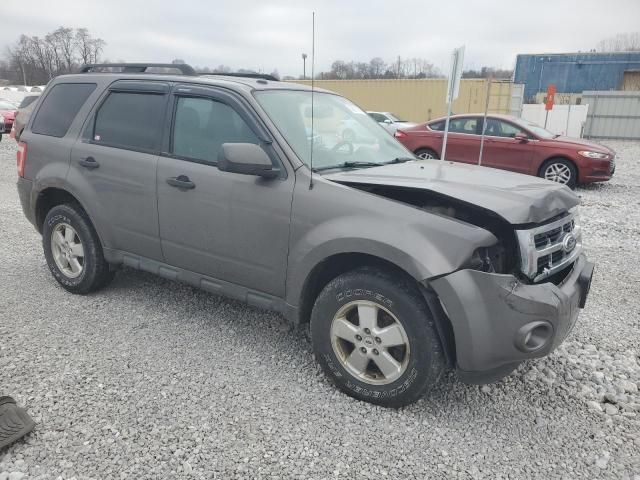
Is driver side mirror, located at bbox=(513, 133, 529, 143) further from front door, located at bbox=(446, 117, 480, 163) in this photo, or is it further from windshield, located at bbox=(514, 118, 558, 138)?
front door, located at bbox=(446, 117, 480, 163)

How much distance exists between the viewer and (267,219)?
3.08 m

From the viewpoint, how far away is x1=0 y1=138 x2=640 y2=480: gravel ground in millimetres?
2441

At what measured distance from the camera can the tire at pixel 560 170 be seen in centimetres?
1024

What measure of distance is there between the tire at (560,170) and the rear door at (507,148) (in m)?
0.35

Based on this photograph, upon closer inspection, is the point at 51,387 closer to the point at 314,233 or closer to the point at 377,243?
the point at 314,233

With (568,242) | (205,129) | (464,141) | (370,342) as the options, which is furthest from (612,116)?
(370,342)

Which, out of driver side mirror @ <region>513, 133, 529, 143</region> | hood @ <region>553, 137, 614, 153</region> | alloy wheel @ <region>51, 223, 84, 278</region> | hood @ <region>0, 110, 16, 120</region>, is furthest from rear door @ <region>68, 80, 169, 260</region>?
hood @ <region>0, 110, 16, 120</region>

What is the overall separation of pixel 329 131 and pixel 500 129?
8373mm

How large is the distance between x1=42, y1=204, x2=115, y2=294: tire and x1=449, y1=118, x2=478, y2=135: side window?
8.96 meters

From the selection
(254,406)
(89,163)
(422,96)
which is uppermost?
(422,96)

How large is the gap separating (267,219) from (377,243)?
783 millimetres

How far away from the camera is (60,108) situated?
14.2 ft

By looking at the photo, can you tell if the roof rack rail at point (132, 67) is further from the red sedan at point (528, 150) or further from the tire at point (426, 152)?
the tire at point (426, 152)

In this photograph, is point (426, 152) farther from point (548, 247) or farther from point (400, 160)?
point (548, 247)
